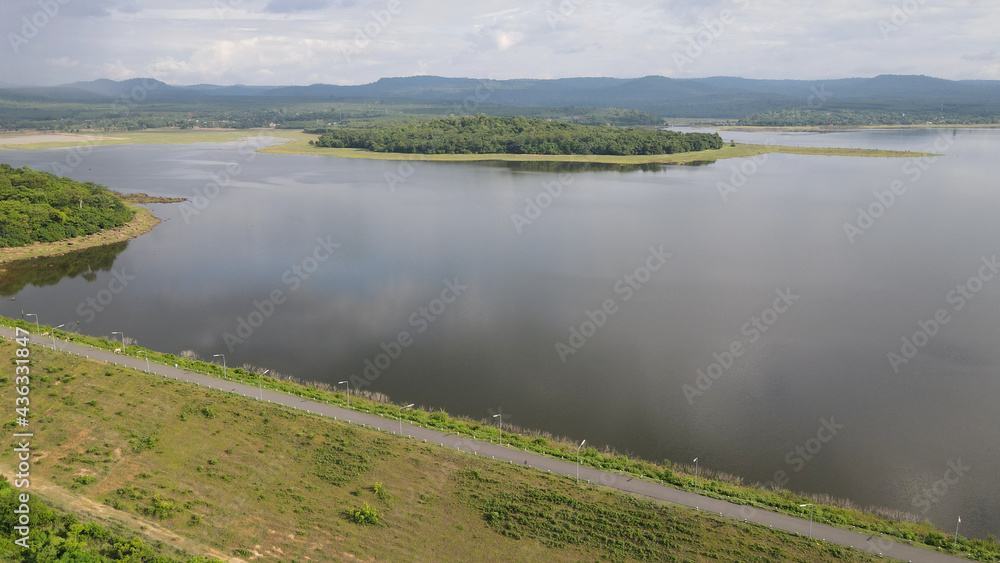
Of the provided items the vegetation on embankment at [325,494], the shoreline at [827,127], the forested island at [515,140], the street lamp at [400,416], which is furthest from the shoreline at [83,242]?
the shoreline at [827,127]

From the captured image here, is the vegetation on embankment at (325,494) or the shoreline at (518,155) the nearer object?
the vegetation on embankment at (325,494)

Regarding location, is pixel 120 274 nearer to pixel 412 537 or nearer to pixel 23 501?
pixel 23 501

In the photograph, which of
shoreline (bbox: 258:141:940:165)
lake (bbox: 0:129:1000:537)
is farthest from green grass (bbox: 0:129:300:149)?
lake (bbox: 0:129:1000:537)

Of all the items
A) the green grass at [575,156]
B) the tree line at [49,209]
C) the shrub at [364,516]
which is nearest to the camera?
the shrub at [364,516]

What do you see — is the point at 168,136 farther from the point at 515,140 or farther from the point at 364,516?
the point at 364,516

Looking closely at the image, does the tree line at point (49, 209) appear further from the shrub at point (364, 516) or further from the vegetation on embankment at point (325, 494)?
the shrub at point (364, 516)

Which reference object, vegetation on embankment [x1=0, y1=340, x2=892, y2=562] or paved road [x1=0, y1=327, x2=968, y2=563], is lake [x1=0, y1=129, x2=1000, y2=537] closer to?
paved road [x1=0, y1=327, x2=968, y2=563]
